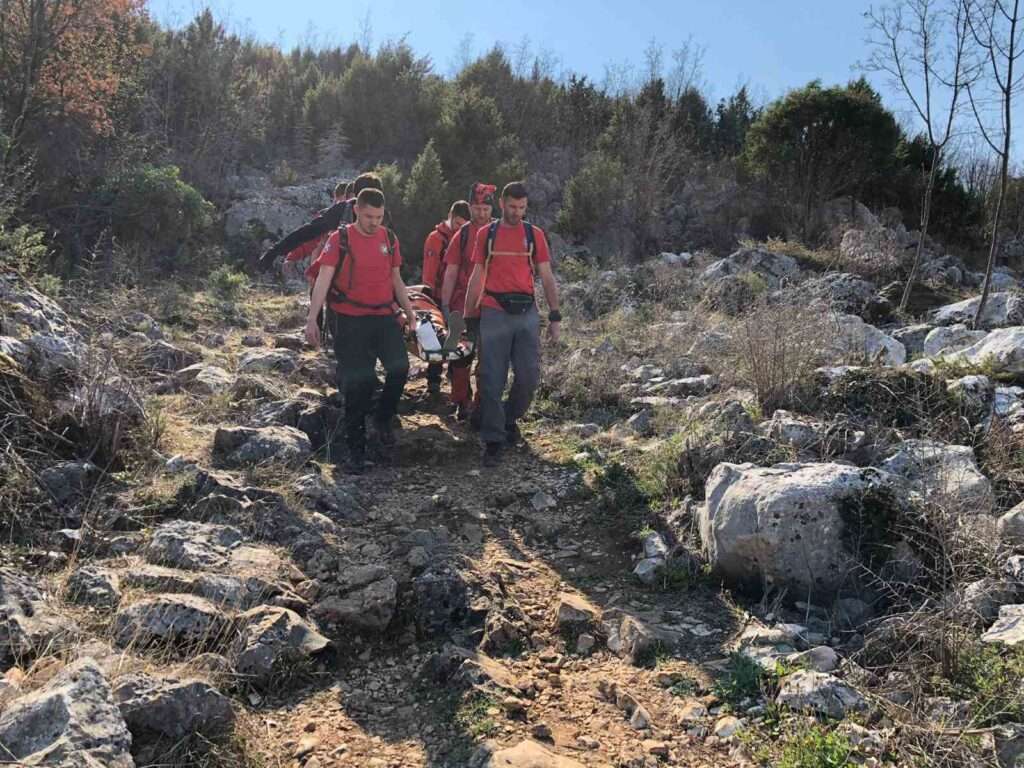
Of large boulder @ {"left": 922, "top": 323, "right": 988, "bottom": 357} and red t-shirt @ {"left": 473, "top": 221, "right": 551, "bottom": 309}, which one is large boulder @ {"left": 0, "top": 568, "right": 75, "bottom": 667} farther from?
large boulder @ {"left": 922, "top": 323, "right": 988, "bottom": 357}

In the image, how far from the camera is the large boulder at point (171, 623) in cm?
270

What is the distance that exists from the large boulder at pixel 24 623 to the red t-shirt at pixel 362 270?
2.52 meters

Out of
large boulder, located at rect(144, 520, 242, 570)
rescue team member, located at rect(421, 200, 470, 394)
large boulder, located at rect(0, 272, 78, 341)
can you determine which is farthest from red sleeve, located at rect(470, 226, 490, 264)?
large boulder, located at rect(0, 272, 78, 341)

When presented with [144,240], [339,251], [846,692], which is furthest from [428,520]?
[144,240]

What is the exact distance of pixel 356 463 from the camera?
4977 mm

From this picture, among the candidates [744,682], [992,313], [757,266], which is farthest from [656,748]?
[757,266]

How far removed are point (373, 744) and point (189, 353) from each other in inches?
194

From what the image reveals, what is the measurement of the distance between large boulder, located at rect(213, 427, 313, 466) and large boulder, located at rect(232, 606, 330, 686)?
1.60 meters

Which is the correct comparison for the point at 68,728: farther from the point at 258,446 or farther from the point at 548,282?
the point at 548,282

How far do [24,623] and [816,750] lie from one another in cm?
245

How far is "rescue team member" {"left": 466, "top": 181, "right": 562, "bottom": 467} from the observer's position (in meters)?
5.08

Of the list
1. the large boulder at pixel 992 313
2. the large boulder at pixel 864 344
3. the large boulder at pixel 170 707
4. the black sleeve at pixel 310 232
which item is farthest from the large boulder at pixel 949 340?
the large boulder at pixel 170 707

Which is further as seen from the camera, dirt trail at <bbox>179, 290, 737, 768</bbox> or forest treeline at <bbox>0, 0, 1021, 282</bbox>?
forest treeline at <bbox>0, 0, 1021, 282</bbox>

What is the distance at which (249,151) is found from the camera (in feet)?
53.3
